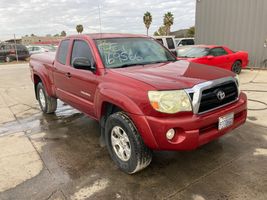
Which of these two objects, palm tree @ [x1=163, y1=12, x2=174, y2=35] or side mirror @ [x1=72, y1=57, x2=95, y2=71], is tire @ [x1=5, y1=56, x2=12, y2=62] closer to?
side mirror @ [x1=72, y1=57, x2=95, y2=71]

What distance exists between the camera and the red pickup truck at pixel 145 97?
2.78 meters

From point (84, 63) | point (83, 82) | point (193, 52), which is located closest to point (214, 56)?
point (193, 52)

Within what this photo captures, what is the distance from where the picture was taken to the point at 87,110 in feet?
13.4

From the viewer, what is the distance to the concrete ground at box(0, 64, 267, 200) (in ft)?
9.50

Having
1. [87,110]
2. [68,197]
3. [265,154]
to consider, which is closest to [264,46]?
[265,154]

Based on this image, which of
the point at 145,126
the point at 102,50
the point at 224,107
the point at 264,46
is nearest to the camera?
the point at 145,126

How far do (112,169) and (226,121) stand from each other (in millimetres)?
1599

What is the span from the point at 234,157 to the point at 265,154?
1.52 ft

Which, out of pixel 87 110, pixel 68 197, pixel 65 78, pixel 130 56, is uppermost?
pixel 130 56

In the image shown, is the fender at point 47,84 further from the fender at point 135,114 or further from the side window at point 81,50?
the fender at point 135,114

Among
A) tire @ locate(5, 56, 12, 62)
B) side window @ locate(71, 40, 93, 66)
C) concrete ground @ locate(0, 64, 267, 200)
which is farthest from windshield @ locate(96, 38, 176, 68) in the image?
tire @ locate(5, 56, 12, 62)

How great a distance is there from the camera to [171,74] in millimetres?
3215

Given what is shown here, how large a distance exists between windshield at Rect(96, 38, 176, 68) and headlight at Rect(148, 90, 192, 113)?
42.8 inches

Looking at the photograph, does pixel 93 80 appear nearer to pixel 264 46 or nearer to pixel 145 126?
pixel 145 126
